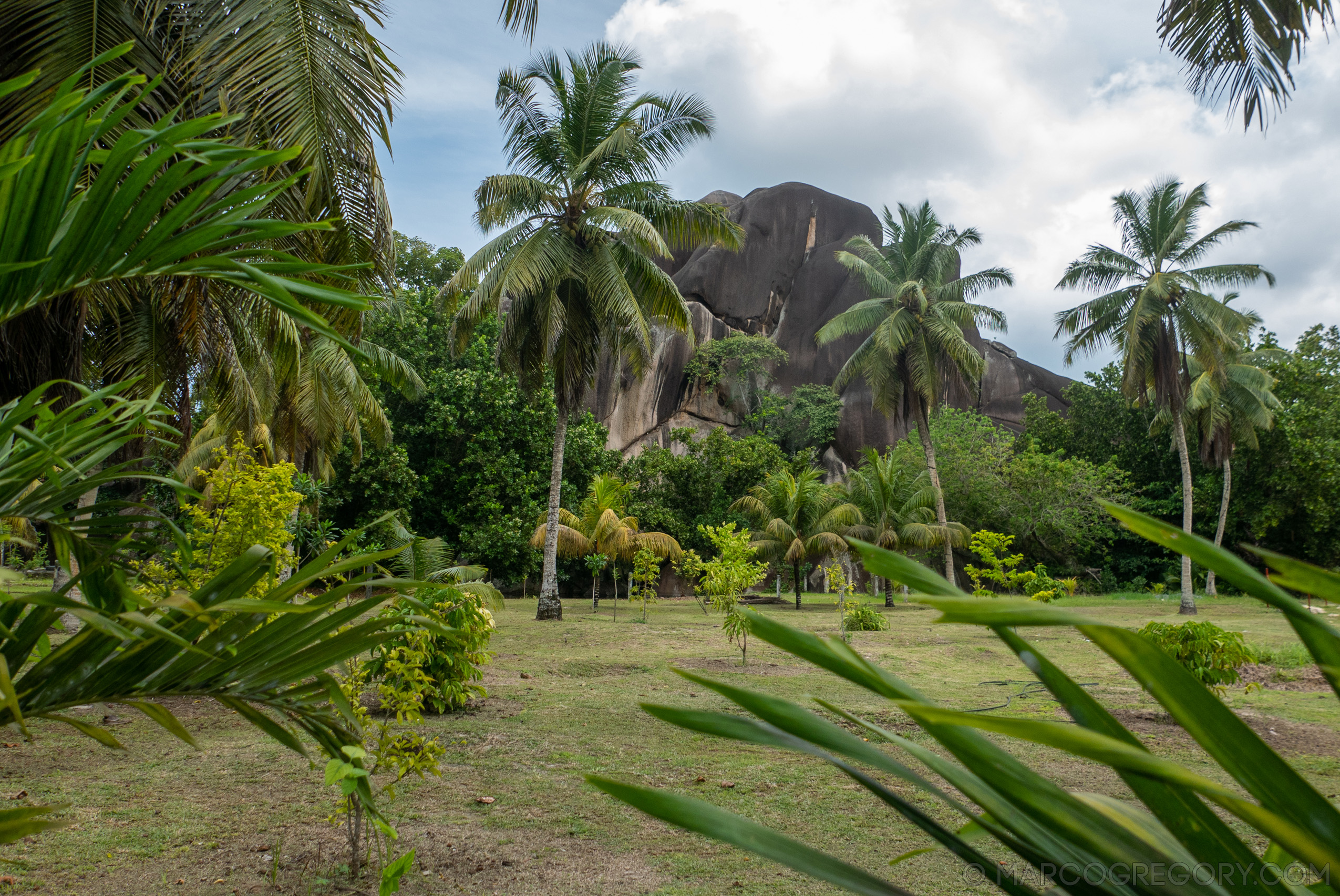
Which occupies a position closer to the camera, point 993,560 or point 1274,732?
point 1274,732

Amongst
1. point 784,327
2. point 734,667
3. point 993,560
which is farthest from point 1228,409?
point 734,667

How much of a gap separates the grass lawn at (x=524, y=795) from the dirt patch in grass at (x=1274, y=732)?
1.0 inches

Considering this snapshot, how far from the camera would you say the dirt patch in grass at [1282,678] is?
8305mm

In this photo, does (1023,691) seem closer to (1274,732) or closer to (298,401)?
(1274,732)

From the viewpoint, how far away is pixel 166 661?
135 centimetres

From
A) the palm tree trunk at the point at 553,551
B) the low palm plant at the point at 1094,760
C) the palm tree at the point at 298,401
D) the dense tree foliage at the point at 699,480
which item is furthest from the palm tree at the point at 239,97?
the dense tree foliage at the point at 699,480

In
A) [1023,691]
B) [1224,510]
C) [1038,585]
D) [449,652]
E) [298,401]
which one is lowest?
[1023,691]

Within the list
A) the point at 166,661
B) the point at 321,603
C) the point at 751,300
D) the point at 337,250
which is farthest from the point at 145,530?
the point at 751,300

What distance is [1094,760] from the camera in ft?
1.53

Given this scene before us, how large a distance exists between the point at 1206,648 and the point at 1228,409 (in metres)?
20.0

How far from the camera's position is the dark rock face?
96.4ft

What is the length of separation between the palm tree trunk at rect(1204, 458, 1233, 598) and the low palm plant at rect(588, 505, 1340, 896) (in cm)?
2694

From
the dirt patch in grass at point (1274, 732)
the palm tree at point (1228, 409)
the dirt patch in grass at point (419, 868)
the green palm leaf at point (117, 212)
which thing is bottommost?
the dirt patch in grass at point (1274, 732)

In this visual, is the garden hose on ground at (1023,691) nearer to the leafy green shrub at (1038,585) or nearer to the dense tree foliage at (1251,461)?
the leafy green shrub at (1038,585)
